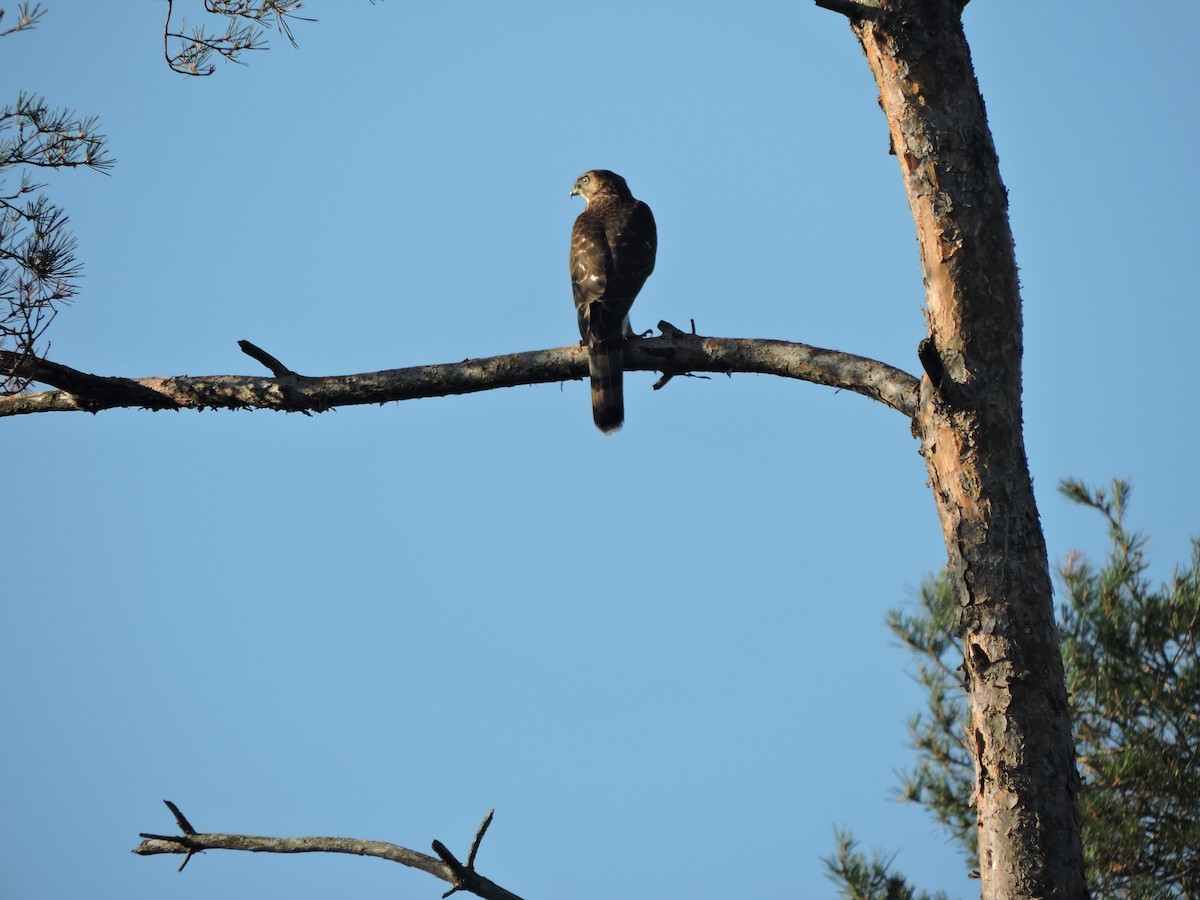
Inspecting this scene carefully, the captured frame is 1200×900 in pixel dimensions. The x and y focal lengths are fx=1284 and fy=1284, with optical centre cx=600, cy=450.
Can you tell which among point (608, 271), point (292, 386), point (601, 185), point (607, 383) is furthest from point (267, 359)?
point (601, 185)

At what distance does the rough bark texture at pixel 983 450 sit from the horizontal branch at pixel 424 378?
1.24 feet

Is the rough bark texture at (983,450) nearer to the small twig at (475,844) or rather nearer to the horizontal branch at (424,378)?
the horizontal branch at (424,378)

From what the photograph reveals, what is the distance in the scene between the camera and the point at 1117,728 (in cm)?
Answer: 626

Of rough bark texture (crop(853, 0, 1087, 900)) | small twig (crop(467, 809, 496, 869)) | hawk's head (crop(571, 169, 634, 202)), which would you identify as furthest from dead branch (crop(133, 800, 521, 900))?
hawk's head (crop(571, 169, 634, 202))

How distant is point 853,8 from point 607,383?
2.08 meters

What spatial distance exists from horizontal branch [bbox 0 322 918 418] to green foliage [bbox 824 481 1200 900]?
5.85 feet

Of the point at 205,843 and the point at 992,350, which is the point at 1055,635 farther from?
the point at 205,843

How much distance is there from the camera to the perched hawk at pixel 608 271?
5654 mm

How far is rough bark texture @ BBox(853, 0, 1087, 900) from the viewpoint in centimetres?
372

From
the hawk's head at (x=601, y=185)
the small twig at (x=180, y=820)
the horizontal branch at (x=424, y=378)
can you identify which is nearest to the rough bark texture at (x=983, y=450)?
the horizontal branch at (x=424, y=378)

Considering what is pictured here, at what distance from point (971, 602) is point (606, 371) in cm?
215

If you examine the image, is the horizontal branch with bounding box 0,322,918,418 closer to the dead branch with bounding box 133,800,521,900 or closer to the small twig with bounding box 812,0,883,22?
the small twig with bounding box 812,0,883,22

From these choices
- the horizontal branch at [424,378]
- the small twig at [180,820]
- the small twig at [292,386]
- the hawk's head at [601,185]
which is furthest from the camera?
the hawk's head at [601,185]

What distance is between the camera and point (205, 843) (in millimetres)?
4301
